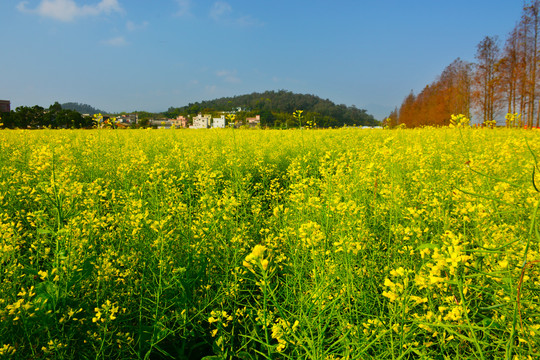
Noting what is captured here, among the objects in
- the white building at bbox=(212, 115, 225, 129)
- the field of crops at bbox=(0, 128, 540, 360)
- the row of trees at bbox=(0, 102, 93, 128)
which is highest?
the row of trees at bbox=(0, 102, 93, 128)

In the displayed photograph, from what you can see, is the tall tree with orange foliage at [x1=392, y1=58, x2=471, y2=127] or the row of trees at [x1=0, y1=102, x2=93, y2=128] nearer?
the row of trees at [x1=0, y1=102, x2=93, y2=128]

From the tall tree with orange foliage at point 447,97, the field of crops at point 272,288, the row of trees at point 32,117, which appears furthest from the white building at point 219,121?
the tall tree with orange foliage at point 447,97

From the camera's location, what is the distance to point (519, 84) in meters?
21.9

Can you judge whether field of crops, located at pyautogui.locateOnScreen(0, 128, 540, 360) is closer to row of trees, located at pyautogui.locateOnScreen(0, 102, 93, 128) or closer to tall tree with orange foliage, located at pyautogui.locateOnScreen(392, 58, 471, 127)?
row of trees, located at pyautogui.locateOnScreen(0, 102, 93, 128)

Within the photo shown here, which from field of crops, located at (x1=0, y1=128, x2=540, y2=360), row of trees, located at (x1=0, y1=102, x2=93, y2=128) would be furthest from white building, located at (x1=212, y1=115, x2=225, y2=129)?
row of trees, located at (x1=0, y1=102, x2=93, y2=128)

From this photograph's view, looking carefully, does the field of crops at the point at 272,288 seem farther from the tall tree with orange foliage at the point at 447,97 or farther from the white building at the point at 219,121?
the tall tree with orange foliage at the point at 447,97

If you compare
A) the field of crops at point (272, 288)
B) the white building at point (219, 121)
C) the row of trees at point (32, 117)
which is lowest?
the field of crops at point (272, 288)

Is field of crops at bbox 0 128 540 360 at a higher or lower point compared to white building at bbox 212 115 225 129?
lower

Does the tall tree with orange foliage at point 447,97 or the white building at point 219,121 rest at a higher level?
Result: the tall tree with orange foliage at point 447,97

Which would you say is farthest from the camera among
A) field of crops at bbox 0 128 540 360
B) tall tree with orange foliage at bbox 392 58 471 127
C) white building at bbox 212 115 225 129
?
tall tree with orange foliage at bbox 392 58 471 127

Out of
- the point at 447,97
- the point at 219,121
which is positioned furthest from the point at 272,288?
the point at 447,97

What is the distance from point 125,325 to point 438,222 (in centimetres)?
237

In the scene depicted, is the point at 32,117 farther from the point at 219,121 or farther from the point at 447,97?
the point at 447,97

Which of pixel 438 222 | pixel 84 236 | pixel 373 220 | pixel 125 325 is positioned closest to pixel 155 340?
pixel 125 325
